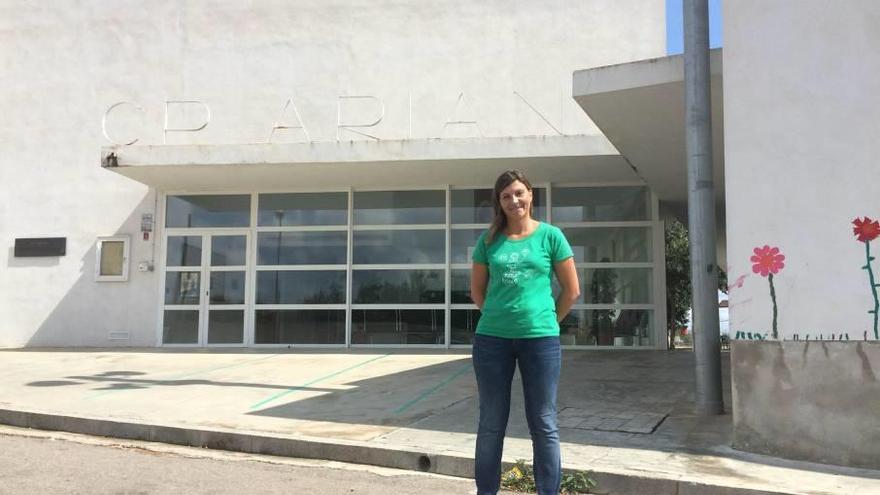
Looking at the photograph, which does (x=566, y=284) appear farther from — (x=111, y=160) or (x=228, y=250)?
(x=228, y=250)

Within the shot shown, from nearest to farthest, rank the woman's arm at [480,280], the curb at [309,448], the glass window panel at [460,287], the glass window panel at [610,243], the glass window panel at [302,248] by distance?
the woman's arm at [480,280] < the curb at [309,448] < the glass window panel at [610,243] < the glass window panel at [460,287] < the glass window panel at [302,248]

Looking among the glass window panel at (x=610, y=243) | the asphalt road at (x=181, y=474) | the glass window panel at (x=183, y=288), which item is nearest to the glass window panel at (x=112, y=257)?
the glass window panel at (x=183, y=288)

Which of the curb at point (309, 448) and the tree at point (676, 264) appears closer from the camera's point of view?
the curb at point (309, 448)

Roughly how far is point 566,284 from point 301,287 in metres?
11.4

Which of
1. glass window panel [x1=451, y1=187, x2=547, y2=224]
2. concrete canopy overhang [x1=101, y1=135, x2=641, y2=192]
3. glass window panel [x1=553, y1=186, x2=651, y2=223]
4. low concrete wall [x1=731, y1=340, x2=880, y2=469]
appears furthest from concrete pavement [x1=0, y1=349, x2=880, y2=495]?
concrete canopy overhang [x1=101, y1=135, x2=641, y2=192]

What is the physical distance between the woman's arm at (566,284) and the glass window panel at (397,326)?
10274 millimetres

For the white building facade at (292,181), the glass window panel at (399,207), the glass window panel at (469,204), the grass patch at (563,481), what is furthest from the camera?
the glass window panel at (399,207)

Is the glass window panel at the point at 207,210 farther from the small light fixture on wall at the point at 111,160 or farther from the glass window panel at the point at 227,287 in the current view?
the small light fixture on wall at the point at 111,160

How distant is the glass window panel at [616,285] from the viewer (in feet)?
44.3

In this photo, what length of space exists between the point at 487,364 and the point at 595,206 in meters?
10.7

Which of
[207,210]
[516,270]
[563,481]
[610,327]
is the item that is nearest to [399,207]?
[207,210]

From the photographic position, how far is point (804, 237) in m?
5.22

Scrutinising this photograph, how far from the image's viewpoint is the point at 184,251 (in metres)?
14.9

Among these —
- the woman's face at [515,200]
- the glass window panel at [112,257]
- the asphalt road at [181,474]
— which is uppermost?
the glass window panel at [112,257]
